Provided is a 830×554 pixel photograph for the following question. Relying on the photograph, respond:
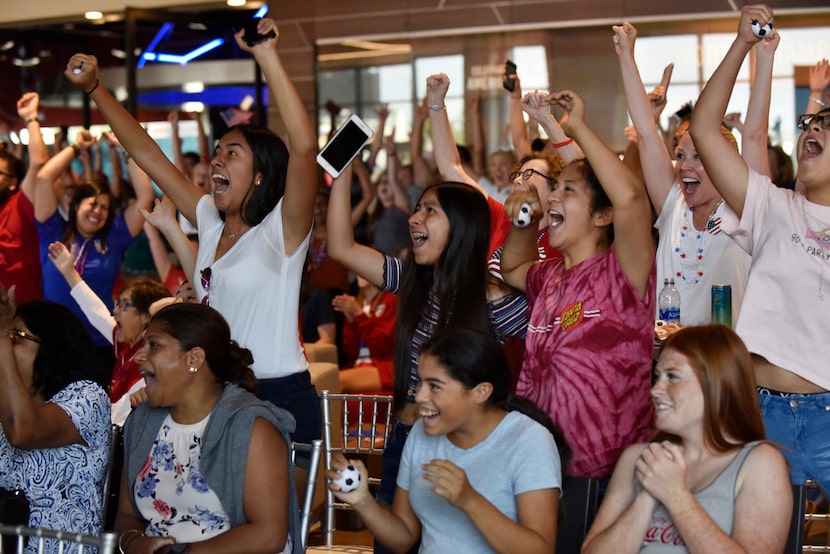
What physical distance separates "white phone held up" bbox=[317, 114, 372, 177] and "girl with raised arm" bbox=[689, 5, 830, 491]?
0.90m

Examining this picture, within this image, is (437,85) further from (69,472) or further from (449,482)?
(449,482)

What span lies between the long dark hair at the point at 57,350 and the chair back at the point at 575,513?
1.33 m

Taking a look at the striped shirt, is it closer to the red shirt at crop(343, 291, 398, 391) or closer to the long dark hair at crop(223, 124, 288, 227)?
the long dark hair at crop(223, 124, 288, 227)

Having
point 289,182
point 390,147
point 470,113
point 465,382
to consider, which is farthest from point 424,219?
point 470,113

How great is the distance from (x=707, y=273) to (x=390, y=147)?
4.02 meters

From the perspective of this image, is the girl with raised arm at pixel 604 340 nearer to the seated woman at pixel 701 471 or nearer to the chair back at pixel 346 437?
the seated woman at pixel 701 471

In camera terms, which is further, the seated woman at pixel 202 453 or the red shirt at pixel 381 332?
the red shirt at pixel 381 332

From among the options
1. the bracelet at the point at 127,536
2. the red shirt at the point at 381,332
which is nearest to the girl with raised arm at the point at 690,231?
the bracelet at the point at 127,536

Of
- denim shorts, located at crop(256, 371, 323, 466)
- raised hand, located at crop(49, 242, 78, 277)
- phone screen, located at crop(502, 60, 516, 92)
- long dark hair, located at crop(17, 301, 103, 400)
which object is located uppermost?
phone screen, located at crop(502, 60, 516, 92)

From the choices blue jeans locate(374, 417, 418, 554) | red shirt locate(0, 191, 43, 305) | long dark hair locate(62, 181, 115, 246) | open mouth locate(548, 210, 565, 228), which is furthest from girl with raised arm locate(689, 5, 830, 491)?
red shirt locate(0, 191, 43, 305)

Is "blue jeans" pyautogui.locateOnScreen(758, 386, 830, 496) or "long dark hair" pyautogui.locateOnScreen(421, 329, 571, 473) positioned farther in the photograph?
"blue jeans" pyautogui.locateOnScreen(758, 386, 830, 496)

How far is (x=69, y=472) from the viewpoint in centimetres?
287

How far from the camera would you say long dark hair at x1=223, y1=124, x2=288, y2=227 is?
3.20 metres

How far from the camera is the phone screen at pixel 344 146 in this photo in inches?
121
